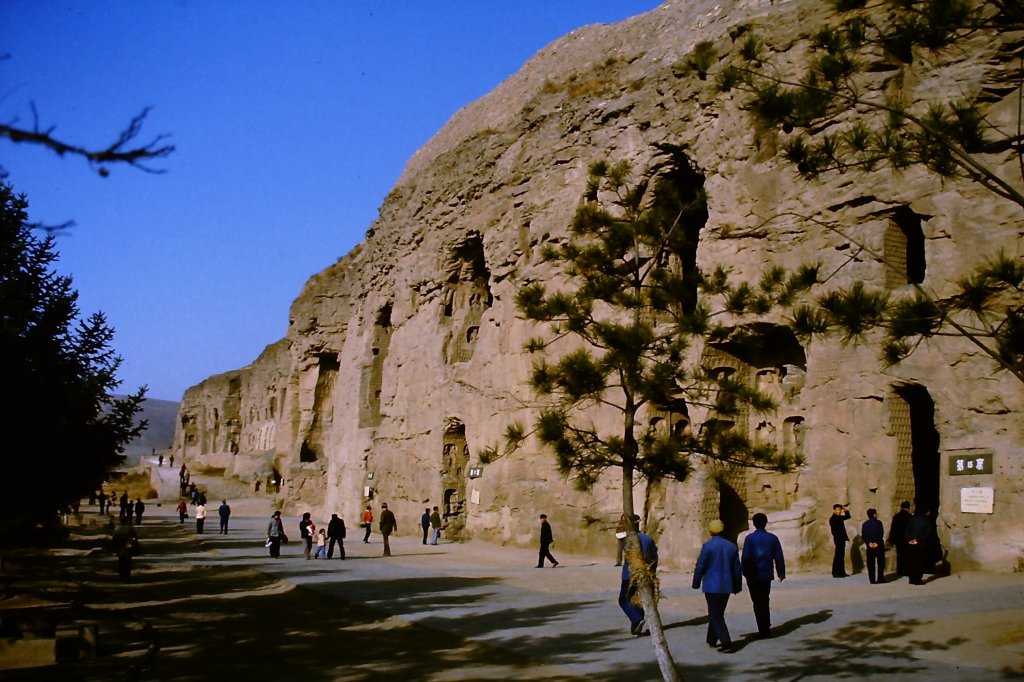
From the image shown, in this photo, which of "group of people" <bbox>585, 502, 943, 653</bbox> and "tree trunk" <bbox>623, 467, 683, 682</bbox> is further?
"group of people" <bbox>585, 502, 943, 653</bbox>

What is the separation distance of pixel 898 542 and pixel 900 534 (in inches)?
10.8

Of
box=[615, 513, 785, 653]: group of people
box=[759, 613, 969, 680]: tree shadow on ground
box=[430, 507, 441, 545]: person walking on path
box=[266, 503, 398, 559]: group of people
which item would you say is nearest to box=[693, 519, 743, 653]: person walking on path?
box=[615, 513, 785, 653]: group of people

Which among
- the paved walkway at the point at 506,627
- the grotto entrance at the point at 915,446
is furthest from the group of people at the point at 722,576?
the grotto entrance at the point at 915,446

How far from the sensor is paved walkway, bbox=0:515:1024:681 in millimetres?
8477

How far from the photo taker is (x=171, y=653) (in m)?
10.4

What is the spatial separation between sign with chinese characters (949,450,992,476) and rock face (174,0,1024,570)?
59 mm

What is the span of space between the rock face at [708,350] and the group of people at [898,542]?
1.26ft

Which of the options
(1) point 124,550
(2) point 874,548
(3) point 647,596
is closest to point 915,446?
(2) point 874,548

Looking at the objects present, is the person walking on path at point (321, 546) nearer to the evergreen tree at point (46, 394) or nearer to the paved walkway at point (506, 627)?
the paved walkway at point (506, 627)

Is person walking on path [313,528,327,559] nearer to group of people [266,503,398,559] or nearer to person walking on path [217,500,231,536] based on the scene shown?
group of people [266,503,398,559]

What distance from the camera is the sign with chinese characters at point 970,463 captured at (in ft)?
42.4

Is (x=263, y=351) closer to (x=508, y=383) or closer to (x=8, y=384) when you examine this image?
(x=508, y=383)

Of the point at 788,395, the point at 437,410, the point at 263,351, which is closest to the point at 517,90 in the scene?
the point at 437,410

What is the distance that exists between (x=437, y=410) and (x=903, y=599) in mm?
Answer: 17941
